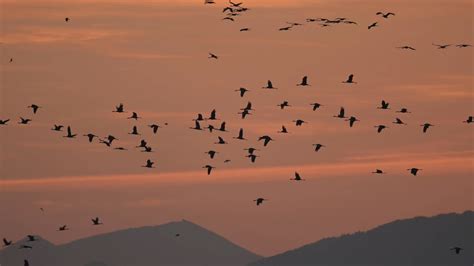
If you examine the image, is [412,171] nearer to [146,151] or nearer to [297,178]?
[297,178]

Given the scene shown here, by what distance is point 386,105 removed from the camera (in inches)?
5595

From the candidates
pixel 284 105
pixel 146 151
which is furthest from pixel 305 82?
pixel 146 151

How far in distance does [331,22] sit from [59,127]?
1077 inches

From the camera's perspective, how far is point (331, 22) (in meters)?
136

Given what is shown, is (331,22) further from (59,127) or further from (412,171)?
(59,127)

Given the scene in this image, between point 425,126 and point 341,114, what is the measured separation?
9.67 meters

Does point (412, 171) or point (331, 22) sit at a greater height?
point (331, 22)

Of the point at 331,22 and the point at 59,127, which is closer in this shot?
the point at 331,22

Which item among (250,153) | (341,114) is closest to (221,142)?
(250,153)

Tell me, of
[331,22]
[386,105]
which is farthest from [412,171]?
[331,22]

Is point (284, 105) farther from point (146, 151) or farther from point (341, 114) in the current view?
point (146, 151)

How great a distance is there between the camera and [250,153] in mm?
149250

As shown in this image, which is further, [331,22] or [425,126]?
[425,126]

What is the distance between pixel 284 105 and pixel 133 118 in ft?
53.7
